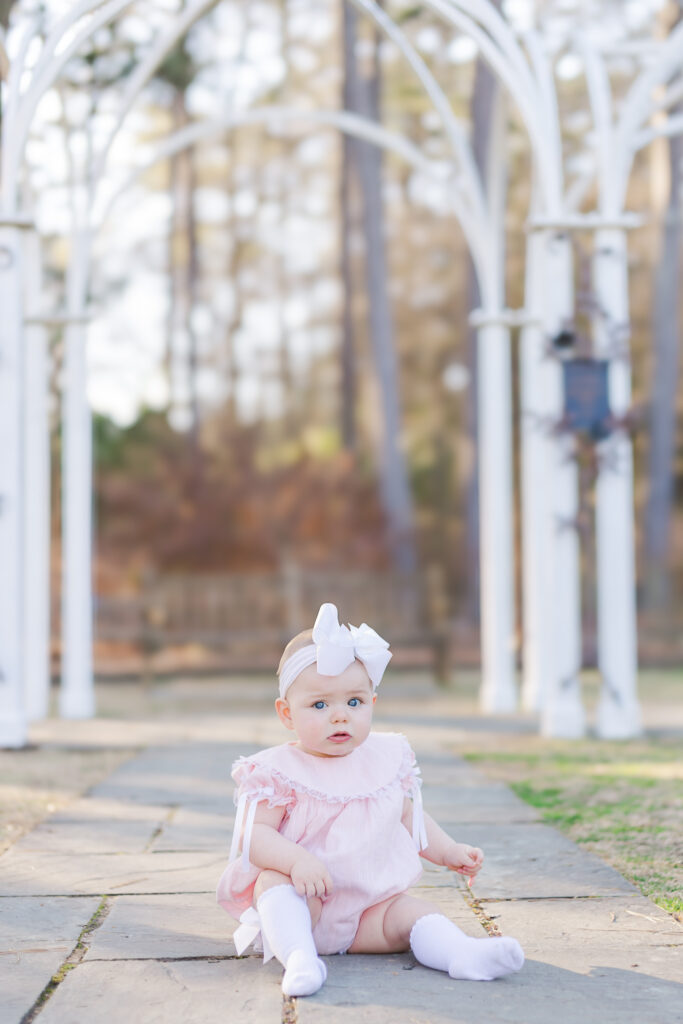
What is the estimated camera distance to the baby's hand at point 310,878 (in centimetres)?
281

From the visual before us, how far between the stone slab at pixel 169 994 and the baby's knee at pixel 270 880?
0.58ft

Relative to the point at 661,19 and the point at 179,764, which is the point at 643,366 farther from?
the point at 179,764

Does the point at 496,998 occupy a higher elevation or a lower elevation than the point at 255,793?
lower

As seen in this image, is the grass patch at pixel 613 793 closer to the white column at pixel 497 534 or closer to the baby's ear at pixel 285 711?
the baby's ear at pixel 285 711

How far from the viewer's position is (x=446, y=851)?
10.1ft

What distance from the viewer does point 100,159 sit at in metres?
8.86

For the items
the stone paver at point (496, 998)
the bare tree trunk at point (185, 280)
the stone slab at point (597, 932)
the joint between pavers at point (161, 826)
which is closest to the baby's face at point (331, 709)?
the stone paver at point (496, 998)

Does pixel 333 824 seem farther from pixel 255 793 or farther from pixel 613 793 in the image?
pixel 613 793

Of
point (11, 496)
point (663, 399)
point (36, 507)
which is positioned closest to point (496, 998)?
point (11, 496)

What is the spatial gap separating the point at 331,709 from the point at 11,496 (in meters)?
4.44

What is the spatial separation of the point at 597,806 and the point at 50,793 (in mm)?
2329

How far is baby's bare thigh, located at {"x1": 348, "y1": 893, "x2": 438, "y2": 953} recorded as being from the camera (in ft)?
9.66

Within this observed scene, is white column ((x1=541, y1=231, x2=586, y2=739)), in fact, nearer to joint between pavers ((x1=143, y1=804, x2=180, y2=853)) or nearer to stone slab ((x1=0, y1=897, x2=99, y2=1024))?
joint between pavers ((x1=143, y1=804, x2=180, y2=853))

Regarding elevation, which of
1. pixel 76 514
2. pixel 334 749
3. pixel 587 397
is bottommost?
pixel 334 749
